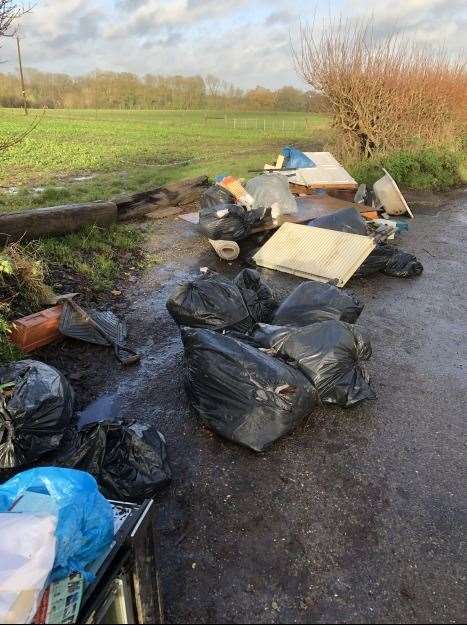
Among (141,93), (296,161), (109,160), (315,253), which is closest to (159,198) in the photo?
(296,161)

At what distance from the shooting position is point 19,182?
1076 centimetres

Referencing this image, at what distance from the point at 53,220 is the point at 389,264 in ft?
14.7

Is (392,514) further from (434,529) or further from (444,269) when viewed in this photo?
(444,269)

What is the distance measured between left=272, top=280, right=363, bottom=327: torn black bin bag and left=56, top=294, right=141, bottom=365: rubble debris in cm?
133

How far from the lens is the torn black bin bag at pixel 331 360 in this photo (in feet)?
9.93

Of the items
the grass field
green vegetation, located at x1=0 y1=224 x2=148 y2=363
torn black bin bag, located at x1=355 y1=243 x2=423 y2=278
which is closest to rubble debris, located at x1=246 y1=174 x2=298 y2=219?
torn black bin bag, located at x1=355 y1=243 x2=423 y2=278

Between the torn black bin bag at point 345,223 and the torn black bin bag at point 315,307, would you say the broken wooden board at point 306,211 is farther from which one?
the torn black bin bag at point 315,307

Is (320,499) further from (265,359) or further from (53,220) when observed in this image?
(53,220)

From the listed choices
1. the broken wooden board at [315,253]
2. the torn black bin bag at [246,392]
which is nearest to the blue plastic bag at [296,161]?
the broken wooden board at [315,253]

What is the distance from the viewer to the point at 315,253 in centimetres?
549

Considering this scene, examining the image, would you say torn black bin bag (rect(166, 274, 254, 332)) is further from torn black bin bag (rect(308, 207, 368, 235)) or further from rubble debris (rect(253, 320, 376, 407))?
torn black bin bag (rect(308, 207, 368, 235))

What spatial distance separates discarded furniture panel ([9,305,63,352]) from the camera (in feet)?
11.9

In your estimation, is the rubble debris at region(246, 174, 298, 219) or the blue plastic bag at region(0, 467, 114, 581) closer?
the blue plastic bag at region(0, 467, 114, 581)

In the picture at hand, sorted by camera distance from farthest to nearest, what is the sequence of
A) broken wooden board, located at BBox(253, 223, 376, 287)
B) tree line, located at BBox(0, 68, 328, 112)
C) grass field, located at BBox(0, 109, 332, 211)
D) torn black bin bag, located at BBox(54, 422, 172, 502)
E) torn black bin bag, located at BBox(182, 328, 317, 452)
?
tree line, located at BBox(0, 68, 328, 112) < grass field, located at BBox(0, 109, 332, 211) < broken wooden board, located at BBox(253, 223, 376, 287) < torn black bin bag, located at BBox(182, 328, 317, 452) < torn black bin bag, located at BBox(54, 422, 172, 502)
